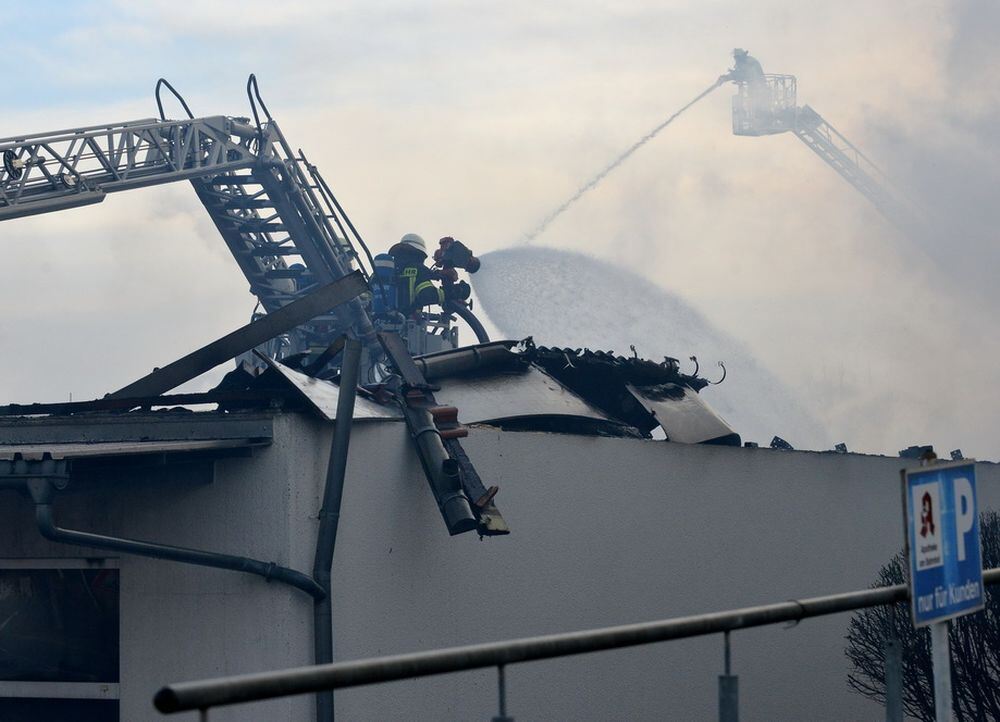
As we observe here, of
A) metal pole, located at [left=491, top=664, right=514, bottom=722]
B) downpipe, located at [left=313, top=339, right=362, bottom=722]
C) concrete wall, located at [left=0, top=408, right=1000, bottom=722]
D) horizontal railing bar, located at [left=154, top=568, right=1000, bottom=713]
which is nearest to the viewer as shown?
horizontal railing bar, located at [left=154, top=568, right=1000, bottom=713]

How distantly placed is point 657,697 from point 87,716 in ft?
16.5

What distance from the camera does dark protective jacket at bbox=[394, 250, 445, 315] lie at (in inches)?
887

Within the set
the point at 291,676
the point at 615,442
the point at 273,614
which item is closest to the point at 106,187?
the point at 615,442

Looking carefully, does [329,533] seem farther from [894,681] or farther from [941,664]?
[941,664]

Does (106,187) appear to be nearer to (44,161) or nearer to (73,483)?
(44,161)

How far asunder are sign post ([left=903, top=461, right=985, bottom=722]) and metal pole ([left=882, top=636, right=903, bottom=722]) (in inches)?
5.5

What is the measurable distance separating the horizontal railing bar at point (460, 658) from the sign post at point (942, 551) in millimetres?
138

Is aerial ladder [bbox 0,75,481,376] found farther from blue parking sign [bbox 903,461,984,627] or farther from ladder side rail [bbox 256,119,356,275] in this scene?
blue parking sign [bbox 903,461,984,627]

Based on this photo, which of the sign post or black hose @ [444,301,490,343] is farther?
black hose @ [444,301,490,343]

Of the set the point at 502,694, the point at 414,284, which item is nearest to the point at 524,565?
the point at 502,694

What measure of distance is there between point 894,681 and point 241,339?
6.82m

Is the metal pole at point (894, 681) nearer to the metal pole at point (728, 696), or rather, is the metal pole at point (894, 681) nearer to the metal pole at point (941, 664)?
the metal pole at point (941, 664)

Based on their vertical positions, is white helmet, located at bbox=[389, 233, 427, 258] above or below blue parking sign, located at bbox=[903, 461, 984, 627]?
above

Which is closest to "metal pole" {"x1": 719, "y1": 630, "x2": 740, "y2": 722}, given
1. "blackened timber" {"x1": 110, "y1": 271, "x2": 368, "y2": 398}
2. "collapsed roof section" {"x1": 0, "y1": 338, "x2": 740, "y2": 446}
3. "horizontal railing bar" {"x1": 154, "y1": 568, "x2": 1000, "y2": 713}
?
"horizontal railing bar" {"x1": 154, "y1": 568, "x2": 1000, "y2": 713}
